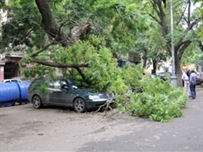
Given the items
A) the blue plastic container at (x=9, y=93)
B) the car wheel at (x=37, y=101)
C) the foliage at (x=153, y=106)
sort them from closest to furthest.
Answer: the foliage at (x=153, y=106) → the car wheel at (x=37, y=101) → the blue plastic container at (x=9, y=93)

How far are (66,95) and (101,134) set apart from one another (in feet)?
17.7

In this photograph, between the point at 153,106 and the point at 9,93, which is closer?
the point at 153,106

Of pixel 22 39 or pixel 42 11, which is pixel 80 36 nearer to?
pixel 22 39

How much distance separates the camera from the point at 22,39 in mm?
13203

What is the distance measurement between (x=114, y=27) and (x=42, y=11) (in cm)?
410

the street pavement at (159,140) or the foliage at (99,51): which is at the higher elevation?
the foliage at (99,51)

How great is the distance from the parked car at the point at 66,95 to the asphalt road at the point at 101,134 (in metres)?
1.00

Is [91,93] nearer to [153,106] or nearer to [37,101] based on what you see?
[153,106]

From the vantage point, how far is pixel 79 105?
12.3 m

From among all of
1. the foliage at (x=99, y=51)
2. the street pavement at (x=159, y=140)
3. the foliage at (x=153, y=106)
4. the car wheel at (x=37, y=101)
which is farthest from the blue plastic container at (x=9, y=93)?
the street pavement at (x=159, y=140)

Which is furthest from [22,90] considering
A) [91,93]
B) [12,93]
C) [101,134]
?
[101,134]

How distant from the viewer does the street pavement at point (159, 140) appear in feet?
19.9

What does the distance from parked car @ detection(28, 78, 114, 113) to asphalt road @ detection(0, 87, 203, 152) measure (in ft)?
3.27

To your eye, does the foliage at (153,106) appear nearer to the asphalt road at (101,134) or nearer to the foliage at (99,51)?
the foliage at (99,51)
